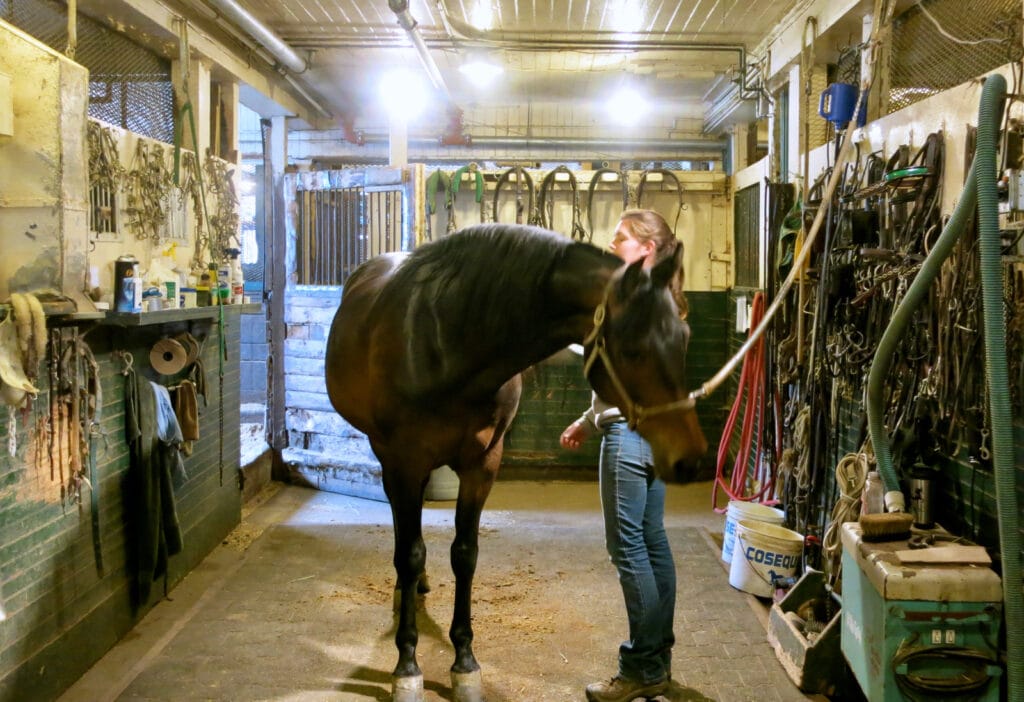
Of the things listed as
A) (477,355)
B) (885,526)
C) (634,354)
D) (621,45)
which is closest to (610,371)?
(634,354)

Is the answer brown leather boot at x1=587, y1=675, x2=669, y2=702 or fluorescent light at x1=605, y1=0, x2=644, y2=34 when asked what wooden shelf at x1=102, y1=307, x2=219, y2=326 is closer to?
brown leather boot at x1=587, y1=675, x2=669, y2=702

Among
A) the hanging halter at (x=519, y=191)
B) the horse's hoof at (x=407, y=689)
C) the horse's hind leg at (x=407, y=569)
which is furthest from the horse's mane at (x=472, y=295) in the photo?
the hanging halter at (x=519, y=191)

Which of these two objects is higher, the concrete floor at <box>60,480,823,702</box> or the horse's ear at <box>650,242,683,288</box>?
the horse's ear at <box>650,242,683,288</box>

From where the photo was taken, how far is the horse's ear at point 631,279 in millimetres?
1796

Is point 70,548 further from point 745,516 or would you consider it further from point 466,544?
point 745,516

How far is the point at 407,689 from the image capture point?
96.1 inches

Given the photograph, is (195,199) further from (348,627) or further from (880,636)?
(880,636)

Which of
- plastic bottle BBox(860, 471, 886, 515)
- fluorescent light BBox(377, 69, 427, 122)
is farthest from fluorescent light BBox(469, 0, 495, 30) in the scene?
plastic bottle BBox(860, 471, 886, 515)

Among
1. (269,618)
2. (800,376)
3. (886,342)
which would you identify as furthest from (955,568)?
(269,618)

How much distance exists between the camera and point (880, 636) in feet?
6.37

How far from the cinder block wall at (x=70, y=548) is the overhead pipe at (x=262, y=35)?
1.50 m

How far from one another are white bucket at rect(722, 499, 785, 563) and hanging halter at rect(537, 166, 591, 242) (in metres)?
2.35

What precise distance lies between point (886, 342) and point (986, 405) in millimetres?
295

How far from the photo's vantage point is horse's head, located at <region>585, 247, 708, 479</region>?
1800 millimetres
